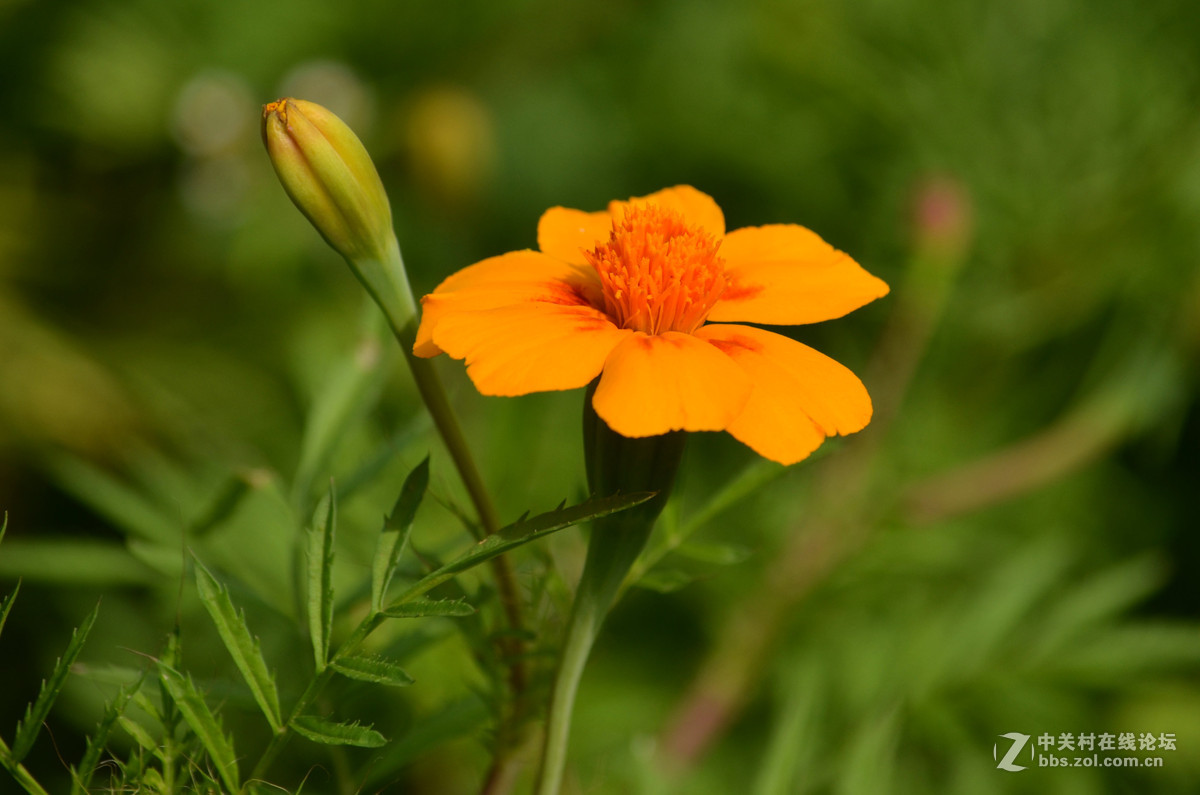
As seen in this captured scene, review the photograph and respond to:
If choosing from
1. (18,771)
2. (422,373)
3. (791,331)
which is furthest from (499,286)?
(791,331)

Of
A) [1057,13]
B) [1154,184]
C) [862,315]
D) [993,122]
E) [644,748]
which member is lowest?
[644,748]

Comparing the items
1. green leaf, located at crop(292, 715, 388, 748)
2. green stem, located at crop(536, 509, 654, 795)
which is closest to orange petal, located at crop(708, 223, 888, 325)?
green stem, located at crop(536, 509, 654, 795)

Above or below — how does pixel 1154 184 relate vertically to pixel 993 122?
below

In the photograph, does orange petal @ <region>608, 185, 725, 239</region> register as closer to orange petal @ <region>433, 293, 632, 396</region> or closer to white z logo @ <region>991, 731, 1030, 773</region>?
orange petal @ <region>433, 293, 632, 396</region>

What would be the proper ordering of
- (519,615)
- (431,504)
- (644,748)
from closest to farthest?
(519,615)
(644,748)
(431,504)

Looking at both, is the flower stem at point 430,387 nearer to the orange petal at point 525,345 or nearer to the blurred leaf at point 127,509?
the orange petal at point 525,345

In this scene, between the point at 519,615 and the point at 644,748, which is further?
the point at 644,748

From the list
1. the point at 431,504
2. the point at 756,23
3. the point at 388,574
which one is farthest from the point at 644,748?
the point at 756,23

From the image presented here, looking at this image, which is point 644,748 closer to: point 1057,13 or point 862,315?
point 862,315
